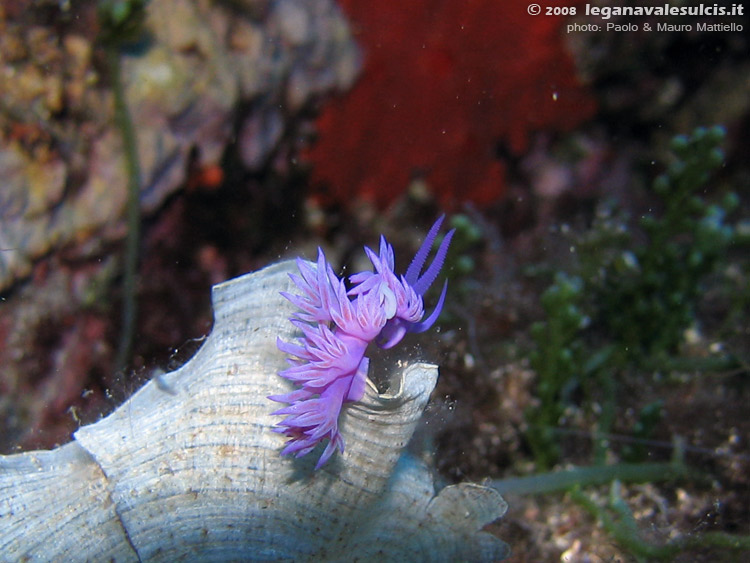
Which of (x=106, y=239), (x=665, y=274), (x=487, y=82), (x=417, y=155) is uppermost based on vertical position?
(x=487, y=82)

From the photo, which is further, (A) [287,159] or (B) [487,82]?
(B) [487,82]

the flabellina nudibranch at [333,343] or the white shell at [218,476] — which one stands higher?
the flabellina nudibranch at [333,343]

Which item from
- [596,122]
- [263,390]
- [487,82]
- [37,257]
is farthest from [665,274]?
[37,257]

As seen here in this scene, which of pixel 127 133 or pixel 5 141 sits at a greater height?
pixel 127 133

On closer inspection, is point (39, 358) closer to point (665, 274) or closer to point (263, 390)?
point (263, 390)

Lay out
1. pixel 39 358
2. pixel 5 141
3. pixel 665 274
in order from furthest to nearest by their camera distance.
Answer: pixel 665 274 < pixel 39 358 < pixel 5 141

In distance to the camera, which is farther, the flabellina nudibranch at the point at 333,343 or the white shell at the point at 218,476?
the white shell at the point at 218,476
